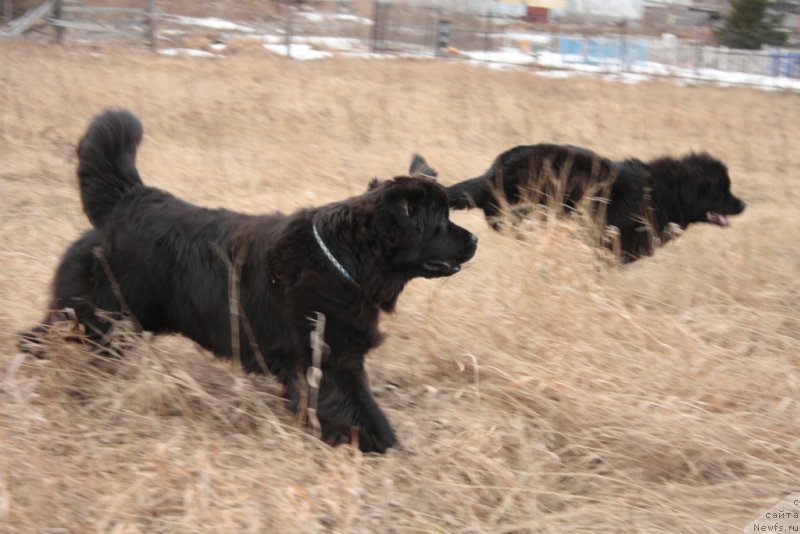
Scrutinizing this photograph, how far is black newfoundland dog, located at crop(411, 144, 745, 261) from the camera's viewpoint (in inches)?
255

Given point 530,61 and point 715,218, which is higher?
point 530,61

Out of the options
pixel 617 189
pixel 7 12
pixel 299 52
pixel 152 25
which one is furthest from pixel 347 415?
pixel 7 12

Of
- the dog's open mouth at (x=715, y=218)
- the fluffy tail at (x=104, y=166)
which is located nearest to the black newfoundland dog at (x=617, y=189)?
the dog's open mouth at (x=715, y=218)

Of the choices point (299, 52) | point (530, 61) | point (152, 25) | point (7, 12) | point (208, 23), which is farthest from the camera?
point (208, 23)

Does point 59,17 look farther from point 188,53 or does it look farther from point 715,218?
point 715,218

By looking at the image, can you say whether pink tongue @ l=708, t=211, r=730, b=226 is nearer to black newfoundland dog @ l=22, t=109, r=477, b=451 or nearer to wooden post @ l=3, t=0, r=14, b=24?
black newfoundland dog @ l=22, t=109, r=477, b=451

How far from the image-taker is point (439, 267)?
398 centimetres

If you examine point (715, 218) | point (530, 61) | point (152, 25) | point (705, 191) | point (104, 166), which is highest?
point (152, 25)

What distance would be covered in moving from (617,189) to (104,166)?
14.1ft

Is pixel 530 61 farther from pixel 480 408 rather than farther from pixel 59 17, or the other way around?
pixel 480 408

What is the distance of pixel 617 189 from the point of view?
22.1ft

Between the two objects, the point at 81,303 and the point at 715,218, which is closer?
the point at 81,303

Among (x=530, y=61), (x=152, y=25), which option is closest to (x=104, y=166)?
(x=152, y=25)

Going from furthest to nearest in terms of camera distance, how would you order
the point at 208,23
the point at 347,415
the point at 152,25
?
the point at 208,23, the point at 152,25, the point at 347,415
